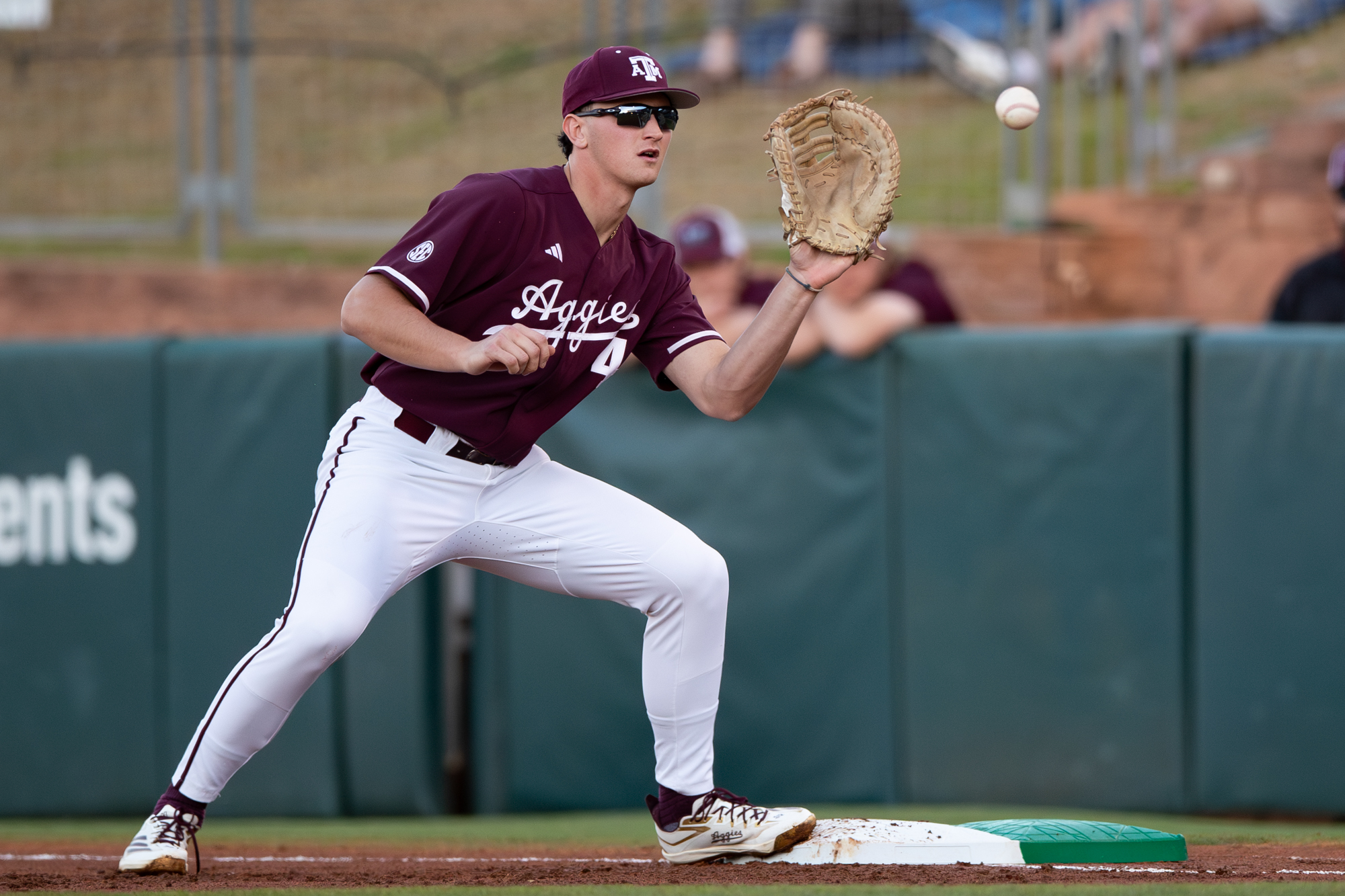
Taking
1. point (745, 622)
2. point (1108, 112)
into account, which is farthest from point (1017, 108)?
point (1108, 112)

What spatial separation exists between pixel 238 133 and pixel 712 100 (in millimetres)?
2208

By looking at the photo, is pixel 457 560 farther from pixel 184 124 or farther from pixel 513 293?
pixel 184 124

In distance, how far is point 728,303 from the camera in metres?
5.48

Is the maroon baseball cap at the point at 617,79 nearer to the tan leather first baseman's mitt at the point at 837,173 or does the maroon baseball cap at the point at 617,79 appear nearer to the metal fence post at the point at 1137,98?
the tan leather first baseman's mitt at the point at 837,173

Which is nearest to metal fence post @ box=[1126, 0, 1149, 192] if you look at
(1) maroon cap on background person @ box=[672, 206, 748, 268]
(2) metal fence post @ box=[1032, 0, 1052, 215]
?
(2) metal fence post @ box=[1032, 0, 1052, 215]

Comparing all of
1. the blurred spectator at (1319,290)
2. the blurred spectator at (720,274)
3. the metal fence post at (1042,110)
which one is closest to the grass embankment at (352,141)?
the metal fence post at (1042,110)

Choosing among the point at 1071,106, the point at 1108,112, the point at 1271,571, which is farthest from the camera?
the point at 1108,112

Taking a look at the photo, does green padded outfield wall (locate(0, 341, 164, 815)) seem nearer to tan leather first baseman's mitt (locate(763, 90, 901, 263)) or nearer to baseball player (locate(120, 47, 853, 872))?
baseball player (locate(120, 47, 853, 872))

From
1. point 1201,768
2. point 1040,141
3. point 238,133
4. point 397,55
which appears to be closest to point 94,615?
point 238,133

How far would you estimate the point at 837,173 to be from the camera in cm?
337

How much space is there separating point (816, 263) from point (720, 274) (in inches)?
83.6

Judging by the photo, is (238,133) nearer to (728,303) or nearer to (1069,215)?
(728,303)

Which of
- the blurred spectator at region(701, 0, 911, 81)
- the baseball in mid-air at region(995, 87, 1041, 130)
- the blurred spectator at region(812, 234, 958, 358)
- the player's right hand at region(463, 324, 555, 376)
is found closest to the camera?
the player's right hand at region(463, 324, 555, 376)

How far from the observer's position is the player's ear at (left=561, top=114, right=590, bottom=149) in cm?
347
